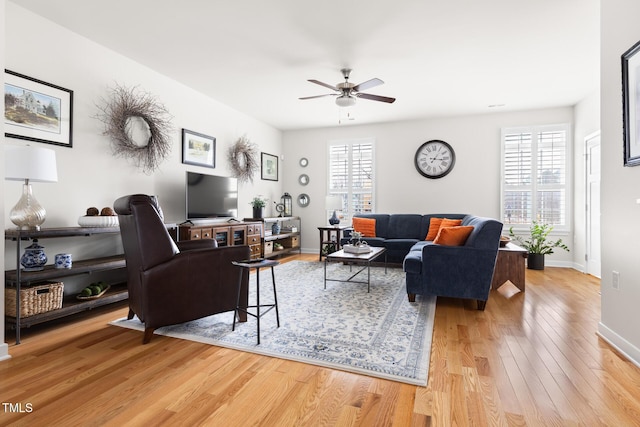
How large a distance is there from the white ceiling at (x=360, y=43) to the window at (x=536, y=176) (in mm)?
800

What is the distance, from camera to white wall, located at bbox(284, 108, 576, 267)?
6.10 m

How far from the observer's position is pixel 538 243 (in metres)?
5.55

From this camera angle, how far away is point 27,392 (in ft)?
5.98

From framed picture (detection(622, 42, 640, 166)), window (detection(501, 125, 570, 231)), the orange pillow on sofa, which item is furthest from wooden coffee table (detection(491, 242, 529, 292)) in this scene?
window (detection(501, 125, 570, 231))

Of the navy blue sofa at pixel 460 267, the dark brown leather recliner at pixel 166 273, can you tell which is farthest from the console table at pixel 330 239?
the dark brown leather recliner at pixel 166 273

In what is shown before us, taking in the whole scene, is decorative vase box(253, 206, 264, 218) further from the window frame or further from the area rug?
the area rug

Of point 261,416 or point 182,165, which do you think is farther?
point 182,165

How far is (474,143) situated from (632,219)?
14.0ft

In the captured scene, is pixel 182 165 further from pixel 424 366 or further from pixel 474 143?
pixel 474 143

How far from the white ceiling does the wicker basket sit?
2.36 metres

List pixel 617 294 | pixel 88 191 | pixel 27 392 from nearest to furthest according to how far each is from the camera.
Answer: pixel 27 392
pixel 617 294
pixel 88 191

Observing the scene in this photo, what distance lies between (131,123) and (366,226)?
3.89 metres

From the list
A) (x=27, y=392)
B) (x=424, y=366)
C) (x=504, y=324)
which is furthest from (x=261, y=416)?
(x=504, y=324)

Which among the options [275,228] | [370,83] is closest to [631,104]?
[370,83]
